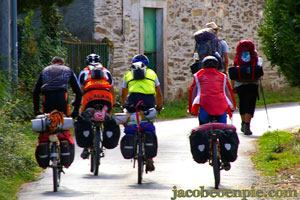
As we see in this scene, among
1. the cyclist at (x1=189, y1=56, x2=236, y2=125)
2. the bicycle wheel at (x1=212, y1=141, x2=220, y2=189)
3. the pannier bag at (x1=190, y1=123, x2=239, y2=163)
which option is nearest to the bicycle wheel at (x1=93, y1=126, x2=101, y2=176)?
the cyclist at (x1=189, y1=56, x2=236, y2=125)

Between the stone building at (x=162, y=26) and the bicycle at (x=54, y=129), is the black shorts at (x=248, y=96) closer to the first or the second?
the bicycle at (x=54, y=129)

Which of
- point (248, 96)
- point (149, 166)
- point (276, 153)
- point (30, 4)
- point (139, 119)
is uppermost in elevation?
point (30, 4)

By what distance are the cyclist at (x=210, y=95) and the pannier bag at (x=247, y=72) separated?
4346 millimetres

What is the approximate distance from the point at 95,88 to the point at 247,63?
427 centimetres

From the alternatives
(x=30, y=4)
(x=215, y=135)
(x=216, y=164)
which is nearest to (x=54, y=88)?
(x=215, y=135)

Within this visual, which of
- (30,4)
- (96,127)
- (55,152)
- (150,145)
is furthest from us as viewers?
(30,4)

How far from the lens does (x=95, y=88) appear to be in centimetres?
1067

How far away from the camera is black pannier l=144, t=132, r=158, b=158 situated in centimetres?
977

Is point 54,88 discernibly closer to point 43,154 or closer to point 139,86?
point 43,154

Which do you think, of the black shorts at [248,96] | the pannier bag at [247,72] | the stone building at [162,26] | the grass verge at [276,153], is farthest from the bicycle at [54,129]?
the stone building at [162,26]

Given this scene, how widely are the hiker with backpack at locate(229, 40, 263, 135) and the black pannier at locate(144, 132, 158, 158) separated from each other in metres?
4.61

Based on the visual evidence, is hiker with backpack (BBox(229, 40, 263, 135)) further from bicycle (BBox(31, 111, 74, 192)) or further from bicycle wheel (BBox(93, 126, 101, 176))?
bicycle (BBox(31, 111, 74, 192))

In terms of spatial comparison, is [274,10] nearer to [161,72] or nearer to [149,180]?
[149,180]

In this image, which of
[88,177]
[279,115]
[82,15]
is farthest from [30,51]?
[88,177]
